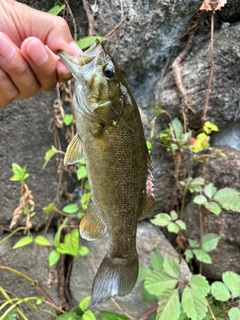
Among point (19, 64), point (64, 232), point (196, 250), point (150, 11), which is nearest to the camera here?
point (19, 64)

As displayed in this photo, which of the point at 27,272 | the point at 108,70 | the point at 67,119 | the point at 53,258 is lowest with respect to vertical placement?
the point at 27,272

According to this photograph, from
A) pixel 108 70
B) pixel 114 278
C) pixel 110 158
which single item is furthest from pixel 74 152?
pixel 114 278

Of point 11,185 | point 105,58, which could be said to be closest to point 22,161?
point 11,185

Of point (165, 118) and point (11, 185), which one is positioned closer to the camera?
point (11, 185)

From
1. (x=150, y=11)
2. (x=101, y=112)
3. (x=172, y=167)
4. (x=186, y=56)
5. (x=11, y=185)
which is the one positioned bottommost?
(x=172, y=167)

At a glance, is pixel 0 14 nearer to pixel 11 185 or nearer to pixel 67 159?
pixel 67 159

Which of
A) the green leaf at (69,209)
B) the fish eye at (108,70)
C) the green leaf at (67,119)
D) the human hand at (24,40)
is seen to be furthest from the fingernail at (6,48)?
the green leaf at (69,209)

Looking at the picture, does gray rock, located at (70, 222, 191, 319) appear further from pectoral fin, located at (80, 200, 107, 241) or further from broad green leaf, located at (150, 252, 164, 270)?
pectoral fin, located at (80, 200, 107, 241)

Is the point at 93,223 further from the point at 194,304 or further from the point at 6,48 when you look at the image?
the point at 6,48
